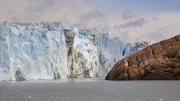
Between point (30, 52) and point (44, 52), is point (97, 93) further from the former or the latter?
point (44, 52)

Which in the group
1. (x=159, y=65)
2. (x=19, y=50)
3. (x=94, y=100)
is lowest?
(x=94, y=100)

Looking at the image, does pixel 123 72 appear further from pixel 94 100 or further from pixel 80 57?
pixel 80 57

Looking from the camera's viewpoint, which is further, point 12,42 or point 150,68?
point 12,42

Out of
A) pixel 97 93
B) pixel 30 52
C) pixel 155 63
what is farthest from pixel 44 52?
pixel 97 93

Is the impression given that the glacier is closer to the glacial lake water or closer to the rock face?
the glacial lake water

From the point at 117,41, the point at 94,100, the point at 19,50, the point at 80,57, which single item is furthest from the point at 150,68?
the point at 117,41

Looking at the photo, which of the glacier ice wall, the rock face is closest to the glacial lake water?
the rock face

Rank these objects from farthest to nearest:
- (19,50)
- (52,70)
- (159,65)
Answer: (52,70)
(19,50)
(159,65)
